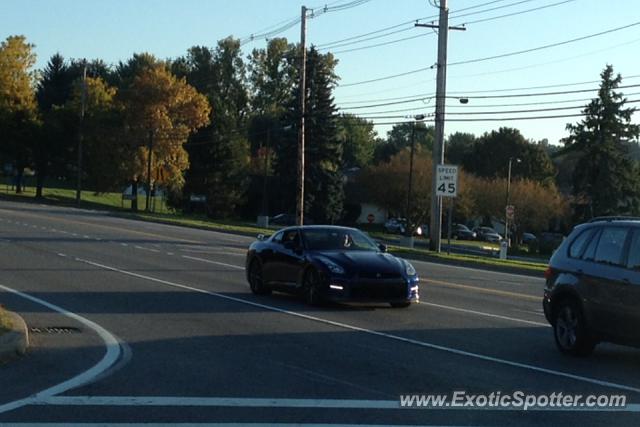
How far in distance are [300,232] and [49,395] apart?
31.3 feet

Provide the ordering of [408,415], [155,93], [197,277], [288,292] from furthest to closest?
[155,93], [197,277], [288,292], [408,415]

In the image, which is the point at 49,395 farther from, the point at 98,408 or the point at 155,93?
the point at 155,93

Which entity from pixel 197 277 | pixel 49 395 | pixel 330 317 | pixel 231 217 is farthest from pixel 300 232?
pixel 231 217

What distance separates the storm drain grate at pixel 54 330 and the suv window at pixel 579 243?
21.9 ft

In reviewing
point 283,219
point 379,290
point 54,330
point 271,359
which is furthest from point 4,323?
point 283,219

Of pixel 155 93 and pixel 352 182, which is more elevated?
pixel 155 93

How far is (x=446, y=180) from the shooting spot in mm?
37844

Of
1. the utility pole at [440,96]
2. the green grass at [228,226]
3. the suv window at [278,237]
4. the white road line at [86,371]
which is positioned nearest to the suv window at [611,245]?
the white road line at [86,371]

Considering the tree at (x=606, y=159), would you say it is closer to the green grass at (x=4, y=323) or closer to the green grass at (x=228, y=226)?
the green grass at (x=228, y=226)

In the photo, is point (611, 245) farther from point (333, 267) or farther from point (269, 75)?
point (269, 75)

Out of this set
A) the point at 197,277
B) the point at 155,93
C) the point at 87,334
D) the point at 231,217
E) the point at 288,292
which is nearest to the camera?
the point at 87,334

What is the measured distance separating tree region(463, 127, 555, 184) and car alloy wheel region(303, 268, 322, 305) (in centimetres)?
8455

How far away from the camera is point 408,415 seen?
8.64 meters

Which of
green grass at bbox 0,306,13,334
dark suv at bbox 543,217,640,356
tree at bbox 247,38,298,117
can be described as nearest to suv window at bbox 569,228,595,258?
dark suv at bbox 543,217,640,356
